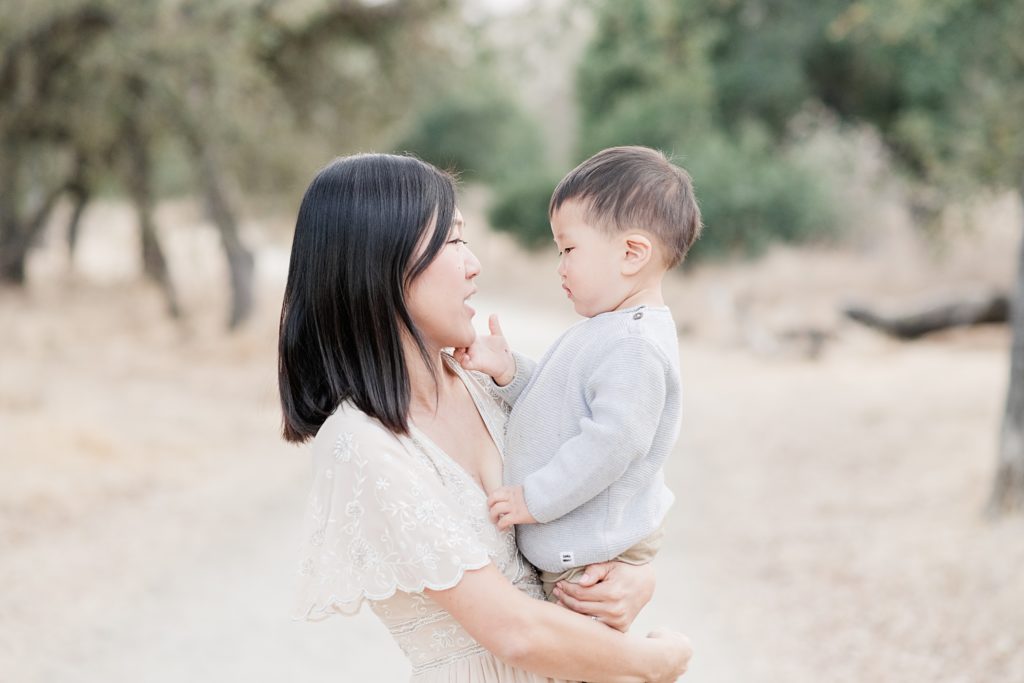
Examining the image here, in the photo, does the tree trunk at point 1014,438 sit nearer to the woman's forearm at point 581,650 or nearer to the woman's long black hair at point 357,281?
the woman's forearm at point 581,650

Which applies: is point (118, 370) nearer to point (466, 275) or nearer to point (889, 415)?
point (889, 415)

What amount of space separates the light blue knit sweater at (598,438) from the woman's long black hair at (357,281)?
0.28 meters

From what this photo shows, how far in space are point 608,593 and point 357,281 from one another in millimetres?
712

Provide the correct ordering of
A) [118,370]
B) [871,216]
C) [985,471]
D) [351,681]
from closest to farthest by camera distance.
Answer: [351,681]
[985,471]
[118,370]
[871,216]

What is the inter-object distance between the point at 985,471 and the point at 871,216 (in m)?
17.1

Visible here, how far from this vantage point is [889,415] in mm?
10398

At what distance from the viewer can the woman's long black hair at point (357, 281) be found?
185cm

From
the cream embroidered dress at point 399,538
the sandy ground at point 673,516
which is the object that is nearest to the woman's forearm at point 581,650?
the cream embroidered dress at point 399,538

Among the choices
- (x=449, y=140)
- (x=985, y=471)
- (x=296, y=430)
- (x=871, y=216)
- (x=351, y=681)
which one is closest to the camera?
(x=296, y=430)

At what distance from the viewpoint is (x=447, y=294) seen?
1939mm

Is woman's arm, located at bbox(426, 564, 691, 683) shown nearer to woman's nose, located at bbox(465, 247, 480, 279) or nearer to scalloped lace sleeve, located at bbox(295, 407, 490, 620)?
scalloped lace sleeve, located at bbox(295, 407, 490, 620)

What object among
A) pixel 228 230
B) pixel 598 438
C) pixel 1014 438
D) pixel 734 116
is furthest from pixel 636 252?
pixel 734 116

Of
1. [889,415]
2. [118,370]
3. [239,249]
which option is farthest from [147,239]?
[889,415]

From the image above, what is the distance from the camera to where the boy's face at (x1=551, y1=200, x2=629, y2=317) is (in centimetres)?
208
